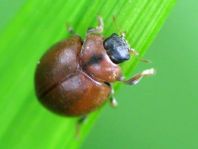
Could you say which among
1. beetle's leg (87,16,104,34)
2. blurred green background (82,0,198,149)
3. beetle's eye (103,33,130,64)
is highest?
beetle's leg (87,16,104,34)

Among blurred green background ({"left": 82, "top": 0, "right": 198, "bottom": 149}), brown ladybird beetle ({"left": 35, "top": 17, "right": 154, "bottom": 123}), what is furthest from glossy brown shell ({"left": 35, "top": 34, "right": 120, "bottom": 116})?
blurred green background ({"left": 82, "top": 0, "right": 198, "bottom": 149})

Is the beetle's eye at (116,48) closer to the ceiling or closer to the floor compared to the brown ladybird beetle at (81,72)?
closer to the ceiling

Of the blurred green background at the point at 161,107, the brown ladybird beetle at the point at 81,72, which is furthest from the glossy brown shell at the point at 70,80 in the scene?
the blurred green background at the point at 161,107

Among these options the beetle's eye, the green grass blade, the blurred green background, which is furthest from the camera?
the blurred green background

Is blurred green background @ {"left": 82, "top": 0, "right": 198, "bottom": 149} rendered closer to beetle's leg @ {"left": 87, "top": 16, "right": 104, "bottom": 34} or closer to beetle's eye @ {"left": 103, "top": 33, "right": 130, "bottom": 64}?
beetle's eye @ {"left": 103, "top": 33, "right": 130, "bottom": 64}

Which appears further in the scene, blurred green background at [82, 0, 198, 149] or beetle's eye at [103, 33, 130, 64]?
blurred green background at [82, 0, 198, 149]

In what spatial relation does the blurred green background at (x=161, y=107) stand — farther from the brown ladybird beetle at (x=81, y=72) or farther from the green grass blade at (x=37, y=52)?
the green grass blade at (x=37, y=52)

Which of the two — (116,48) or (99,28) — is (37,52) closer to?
(99,28)

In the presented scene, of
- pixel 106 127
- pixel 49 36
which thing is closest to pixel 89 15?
pixel 49 36
